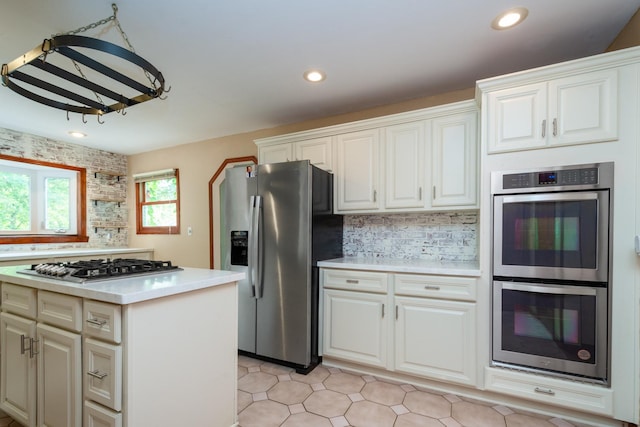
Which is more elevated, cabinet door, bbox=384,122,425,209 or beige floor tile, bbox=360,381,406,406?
cabinet door, bbox=384,122,425,209

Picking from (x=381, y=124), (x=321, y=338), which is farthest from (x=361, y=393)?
(x=381, y=124)

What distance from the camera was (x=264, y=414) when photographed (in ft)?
6.32

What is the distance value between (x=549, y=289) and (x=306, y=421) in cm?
171

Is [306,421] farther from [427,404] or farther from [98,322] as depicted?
[98,322]

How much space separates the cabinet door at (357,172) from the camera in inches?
108

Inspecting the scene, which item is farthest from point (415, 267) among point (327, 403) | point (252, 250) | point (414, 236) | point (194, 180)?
point (194, 180)

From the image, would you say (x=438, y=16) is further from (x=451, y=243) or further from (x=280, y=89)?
(x=451, y=243)

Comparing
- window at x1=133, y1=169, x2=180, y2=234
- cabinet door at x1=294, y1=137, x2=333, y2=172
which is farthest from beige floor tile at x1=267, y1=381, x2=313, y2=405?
window at x1=133, y1=169, x2=180, y2=234

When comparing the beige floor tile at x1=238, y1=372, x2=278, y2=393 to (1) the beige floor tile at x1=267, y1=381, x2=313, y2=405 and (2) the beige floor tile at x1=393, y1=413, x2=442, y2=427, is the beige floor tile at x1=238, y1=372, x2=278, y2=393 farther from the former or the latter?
(2) the beige floor tile at x1=393, y1=413, x2=442, y2=427

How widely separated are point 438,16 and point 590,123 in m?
1.11

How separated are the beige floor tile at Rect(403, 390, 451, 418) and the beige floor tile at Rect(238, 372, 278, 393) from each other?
102cm

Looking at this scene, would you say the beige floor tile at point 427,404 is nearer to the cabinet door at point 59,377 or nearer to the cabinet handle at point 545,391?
the cabinet handle at point 545,391

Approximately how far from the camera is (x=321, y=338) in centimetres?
262

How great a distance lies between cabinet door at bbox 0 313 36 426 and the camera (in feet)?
5.34
